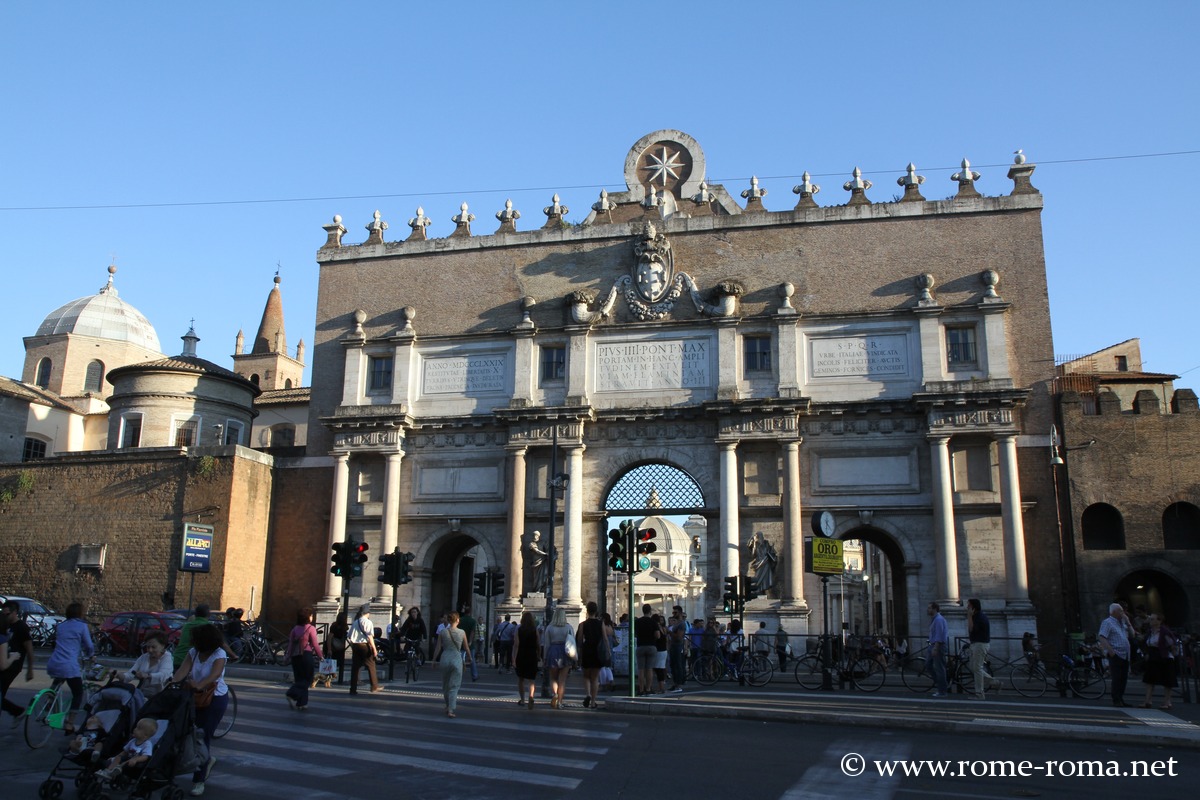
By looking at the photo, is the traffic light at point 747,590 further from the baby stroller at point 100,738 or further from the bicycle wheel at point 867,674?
the baby stroller at point 100,738

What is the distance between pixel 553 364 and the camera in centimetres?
3077

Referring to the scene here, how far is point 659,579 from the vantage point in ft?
265

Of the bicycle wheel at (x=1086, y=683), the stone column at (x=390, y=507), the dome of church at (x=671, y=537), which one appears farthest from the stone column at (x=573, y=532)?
the dome of church at (x=671, y=537)

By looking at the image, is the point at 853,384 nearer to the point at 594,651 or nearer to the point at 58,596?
the point at 594,651

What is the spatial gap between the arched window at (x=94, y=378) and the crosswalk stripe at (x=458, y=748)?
52575mm

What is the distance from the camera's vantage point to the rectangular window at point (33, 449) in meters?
43.8

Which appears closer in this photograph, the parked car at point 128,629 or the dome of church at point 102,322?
the parked car at point 128,629

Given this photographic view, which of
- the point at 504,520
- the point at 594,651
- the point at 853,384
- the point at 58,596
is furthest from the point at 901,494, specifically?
the point at 58,596

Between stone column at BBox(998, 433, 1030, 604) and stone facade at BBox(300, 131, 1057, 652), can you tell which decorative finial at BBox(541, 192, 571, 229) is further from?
stone column at BBox(998, 433, 1030, 604)

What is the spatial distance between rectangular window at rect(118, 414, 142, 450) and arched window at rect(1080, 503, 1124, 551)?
30461mm

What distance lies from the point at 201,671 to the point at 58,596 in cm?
2681

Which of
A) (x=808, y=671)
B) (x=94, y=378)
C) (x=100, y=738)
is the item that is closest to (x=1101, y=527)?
(x=808, y=671)

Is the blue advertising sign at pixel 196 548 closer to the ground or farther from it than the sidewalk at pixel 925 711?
farther from it

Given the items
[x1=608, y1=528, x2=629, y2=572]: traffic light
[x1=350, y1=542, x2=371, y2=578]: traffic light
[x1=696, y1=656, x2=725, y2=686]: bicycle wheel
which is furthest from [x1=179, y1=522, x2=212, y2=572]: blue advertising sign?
[x1=608, y1=528, x2=629, y2=572]: traffic light
